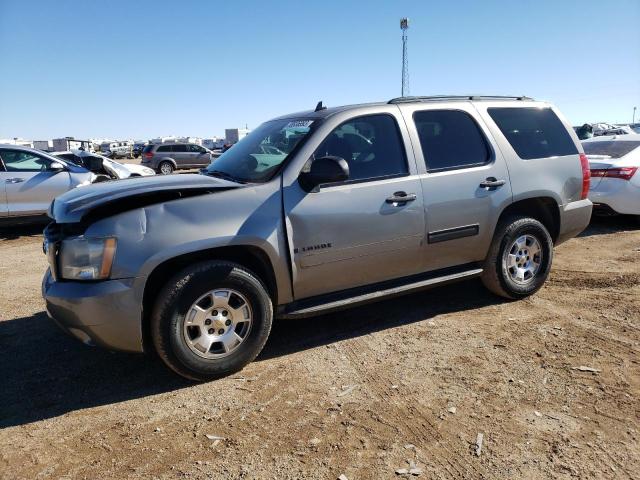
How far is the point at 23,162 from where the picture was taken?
9.12 metres

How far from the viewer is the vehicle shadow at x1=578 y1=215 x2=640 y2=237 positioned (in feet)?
26.1

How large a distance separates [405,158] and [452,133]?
659 mm

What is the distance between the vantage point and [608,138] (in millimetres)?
8766

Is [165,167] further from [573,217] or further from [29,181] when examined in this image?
[573,217]

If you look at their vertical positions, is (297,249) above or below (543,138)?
below

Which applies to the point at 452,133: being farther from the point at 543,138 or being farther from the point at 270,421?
the point at 270,421

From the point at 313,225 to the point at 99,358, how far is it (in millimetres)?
1993

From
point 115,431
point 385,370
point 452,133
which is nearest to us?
point 115,431

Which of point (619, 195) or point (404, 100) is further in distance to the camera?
point (619, 195)

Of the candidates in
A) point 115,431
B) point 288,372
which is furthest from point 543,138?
point 115,431

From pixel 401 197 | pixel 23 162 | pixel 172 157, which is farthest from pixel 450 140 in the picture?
pixel 172 157

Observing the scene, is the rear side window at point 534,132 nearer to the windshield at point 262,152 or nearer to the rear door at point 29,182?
the windshield at point 262,152

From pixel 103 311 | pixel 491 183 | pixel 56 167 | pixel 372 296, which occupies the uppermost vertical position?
pixel 56 167

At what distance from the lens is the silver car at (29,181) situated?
881 cm
